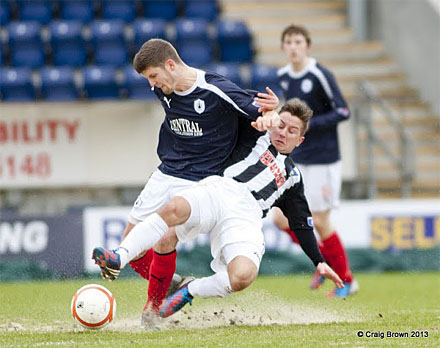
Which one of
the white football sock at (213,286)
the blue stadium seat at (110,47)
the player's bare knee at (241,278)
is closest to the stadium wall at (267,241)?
the blue stadium seat at (110,47)

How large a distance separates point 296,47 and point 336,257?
6.38 feet

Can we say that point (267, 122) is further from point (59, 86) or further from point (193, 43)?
point (193, 43)

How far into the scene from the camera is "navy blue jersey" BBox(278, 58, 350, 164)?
330 inches

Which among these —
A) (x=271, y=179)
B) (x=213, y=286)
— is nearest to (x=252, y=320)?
(x=213, y=286)

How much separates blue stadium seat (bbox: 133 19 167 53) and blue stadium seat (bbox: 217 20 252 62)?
931 millimetres

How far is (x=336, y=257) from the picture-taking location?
8359mm

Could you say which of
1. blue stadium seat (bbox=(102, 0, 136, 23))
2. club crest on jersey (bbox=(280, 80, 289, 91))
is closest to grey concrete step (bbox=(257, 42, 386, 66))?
blue stadium seat (bbox=(102, 0, 136, 23))

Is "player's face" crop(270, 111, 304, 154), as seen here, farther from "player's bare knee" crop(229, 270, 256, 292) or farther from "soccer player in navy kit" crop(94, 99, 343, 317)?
"player's bare knee" crop(229, 270, 256, 292)

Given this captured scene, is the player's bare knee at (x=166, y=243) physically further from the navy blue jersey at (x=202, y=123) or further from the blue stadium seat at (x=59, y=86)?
the blue stadium seat at (x=59, y=86)

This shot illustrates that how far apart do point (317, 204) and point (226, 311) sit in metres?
2.07

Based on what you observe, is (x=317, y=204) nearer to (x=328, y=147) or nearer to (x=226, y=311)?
(x=328, y=147)

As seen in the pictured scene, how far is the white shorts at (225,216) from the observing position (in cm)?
588

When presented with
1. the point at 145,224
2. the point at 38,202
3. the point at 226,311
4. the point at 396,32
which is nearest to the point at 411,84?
the point at 396,32

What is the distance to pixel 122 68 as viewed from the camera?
13820 mm
